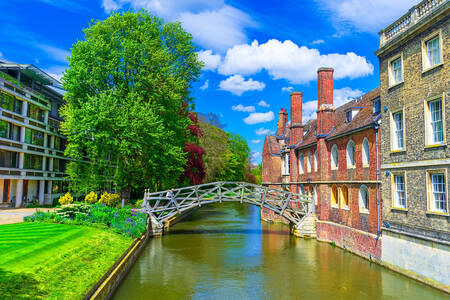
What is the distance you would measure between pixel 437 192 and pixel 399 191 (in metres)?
2.46

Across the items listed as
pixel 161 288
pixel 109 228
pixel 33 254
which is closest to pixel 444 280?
pixel 161 288

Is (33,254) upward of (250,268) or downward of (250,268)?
upward

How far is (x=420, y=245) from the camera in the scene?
45.5ft

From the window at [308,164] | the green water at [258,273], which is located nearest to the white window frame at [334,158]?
the window at [308,164]

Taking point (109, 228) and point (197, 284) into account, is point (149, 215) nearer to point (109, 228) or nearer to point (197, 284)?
point (109, 228)

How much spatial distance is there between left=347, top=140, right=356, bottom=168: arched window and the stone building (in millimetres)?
3984

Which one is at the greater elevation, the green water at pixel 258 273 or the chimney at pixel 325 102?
the chimney at pixel 325 102

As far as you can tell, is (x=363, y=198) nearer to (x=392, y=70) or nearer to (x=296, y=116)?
(x=392, y=70)

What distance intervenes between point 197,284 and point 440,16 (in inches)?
583

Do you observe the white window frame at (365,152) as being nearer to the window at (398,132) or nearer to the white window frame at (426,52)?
the window at (398,132)

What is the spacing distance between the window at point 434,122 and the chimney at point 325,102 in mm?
10656

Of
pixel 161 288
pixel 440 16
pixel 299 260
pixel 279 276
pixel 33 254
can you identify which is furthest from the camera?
pixel 299 260

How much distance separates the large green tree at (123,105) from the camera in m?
25.7

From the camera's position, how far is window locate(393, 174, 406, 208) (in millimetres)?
15516
